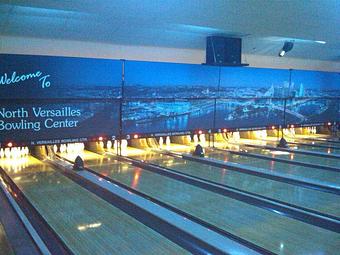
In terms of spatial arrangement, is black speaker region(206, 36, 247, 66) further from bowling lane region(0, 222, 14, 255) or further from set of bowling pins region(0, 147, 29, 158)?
bowling lane region(0, 222, 14, 255)

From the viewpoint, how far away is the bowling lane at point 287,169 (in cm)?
490

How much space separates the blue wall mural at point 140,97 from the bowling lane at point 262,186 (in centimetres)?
93

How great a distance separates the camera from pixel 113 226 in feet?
10.4

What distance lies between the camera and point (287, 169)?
18.0 ft

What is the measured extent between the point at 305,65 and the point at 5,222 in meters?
7.62

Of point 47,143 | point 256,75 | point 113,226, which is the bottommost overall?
point 113,226

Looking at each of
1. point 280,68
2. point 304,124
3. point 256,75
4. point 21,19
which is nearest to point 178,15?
point 21,19

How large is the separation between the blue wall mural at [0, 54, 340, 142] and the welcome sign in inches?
0.5

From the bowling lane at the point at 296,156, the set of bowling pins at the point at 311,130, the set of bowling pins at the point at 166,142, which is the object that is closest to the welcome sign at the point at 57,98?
the set of bowling pins at the point at 166,142

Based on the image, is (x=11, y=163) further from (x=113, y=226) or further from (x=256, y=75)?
(x=256, y=75)

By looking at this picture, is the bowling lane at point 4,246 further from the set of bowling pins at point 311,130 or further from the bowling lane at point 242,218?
the set of bowling pins at point 311,130

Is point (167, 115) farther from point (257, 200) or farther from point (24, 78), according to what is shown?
point (257, 200)

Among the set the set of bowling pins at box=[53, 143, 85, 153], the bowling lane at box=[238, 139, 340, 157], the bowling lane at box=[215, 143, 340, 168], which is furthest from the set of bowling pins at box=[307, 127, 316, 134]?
the set of bowling pins at box=[53, 143, 85, 153]

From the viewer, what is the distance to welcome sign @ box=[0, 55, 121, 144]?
539 cm
